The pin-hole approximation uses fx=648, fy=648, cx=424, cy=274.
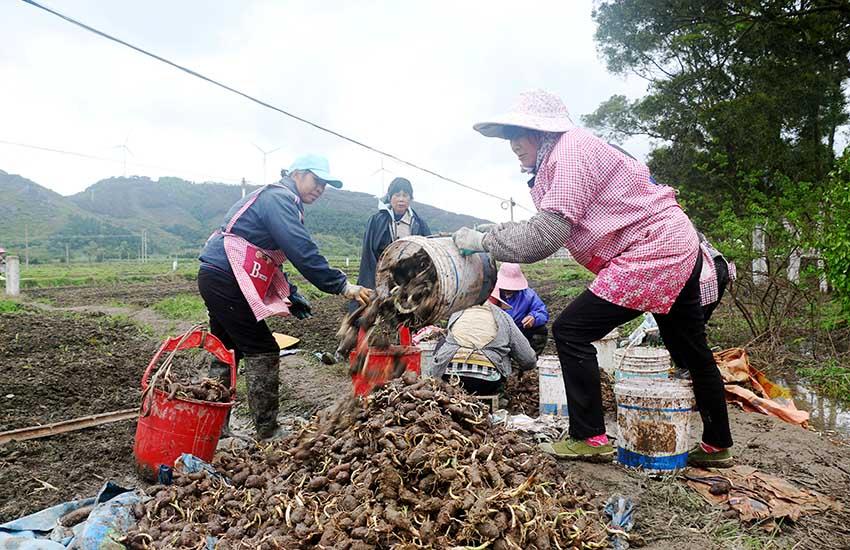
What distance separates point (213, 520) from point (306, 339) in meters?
6.89

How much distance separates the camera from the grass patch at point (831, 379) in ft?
20.6

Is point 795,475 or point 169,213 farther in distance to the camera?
point 169,213

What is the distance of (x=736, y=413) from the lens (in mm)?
5062

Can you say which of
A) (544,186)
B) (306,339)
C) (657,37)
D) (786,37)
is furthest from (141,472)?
(657,37)

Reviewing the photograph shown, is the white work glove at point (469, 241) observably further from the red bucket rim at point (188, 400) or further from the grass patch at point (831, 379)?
the grass patch at point (831, 379)

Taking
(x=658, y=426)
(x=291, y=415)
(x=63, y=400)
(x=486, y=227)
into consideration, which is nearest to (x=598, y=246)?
(x=486, y=227)

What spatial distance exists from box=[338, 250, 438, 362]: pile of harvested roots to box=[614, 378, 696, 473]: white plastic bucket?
1.22 metres

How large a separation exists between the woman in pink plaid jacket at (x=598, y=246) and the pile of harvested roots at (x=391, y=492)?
1.90 ft

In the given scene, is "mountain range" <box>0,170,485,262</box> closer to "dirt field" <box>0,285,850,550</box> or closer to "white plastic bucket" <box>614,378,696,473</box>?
"dirt field" <box>0,285,850,550</box>

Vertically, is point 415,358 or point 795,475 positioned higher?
point 415,358

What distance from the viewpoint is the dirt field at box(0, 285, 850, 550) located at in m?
2.93

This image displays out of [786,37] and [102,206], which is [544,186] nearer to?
[786,37]

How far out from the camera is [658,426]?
3461mm

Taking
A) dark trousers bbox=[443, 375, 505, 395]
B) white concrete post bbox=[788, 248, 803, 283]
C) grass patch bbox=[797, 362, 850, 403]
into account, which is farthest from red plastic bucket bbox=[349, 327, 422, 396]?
white concrete post bbox=[788, 248, 803, 283]
